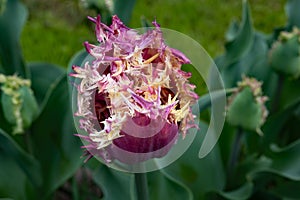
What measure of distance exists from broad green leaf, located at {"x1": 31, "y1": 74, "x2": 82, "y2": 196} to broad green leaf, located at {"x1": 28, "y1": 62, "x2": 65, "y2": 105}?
16 cm

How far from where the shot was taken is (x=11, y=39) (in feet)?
4.48

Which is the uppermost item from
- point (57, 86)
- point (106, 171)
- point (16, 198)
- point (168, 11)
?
point (168, 11)

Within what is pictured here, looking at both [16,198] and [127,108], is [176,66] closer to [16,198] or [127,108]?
[127,108]

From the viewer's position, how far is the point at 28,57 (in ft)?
7.53

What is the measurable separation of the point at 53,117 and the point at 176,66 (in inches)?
28.6

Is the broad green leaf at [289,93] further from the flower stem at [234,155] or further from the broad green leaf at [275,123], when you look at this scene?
the flower stem at [234,155]

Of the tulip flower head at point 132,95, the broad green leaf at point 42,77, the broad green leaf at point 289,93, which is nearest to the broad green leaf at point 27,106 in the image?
the broad green leaf at point 42,77

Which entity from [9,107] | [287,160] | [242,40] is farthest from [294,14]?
[9,107]

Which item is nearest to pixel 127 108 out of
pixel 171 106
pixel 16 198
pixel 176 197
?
pixel 171 106

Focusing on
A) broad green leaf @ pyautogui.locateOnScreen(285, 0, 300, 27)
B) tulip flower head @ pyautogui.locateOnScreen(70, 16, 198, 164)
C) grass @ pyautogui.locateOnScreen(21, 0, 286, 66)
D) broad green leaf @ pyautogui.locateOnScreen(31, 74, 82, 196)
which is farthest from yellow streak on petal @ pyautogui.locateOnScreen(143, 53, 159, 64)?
grass @ pyautogui.locateOnScreen(21, 0, 286, 66)

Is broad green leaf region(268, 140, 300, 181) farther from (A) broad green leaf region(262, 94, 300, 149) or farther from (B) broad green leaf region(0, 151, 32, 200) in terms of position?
(B) broad green leaf region(0, 151, 32, 200)

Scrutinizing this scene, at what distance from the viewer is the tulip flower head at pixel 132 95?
62cm

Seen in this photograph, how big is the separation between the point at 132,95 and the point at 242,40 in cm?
82

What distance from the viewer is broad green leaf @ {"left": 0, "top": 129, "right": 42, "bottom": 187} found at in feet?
3.84
